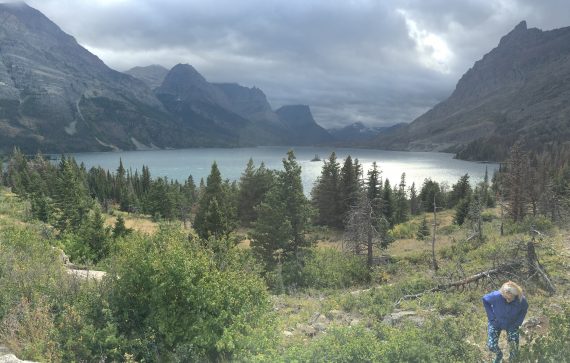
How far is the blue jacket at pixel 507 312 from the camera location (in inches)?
316

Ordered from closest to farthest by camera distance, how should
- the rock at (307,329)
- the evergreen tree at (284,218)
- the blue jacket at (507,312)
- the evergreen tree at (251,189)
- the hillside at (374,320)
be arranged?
the hillside at (374,320) < the blue jacket at (507,312) < the rock at (307,329) < the evergreen tree at (284,218) < the evergreen tree at (251,189)

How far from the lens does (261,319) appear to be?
9.10m

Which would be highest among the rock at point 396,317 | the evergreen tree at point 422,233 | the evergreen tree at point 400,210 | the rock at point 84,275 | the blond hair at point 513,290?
the blond hair at point 513,290

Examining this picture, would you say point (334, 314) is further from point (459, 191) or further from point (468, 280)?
point (459, 191)

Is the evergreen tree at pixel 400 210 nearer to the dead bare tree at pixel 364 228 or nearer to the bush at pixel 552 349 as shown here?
the dead bare tree at pixel 364 228

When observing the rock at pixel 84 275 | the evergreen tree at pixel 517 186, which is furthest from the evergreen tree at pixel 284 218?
the evergreen tree at pixel 517 186

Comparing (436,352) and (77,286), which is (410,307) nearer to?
(436,352)

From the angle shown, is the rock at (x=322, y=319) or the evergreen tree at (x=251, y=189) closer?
the rock at (x=322, y=319)

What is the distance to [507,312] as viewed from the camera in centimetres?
805

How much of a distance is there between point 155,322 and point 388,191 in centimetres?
5599

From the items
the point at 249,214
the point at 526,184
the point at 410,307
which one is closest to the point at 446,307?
the point at 410,307

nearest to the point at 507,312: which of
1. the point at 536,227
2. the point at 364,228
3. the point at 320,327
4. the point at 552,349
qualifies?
the point at 552,349

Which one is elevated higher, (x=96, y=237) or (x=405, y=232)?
(x=96, y=237)

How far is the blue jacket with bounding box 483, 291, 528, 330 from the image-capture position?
8.02 metres
